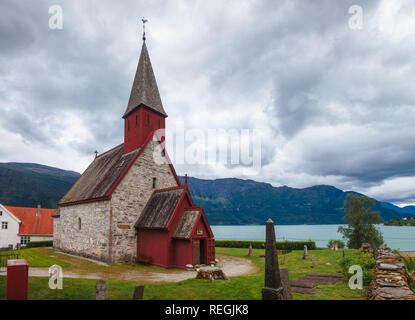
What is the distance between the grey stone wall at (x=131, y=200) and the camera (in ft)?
66.5

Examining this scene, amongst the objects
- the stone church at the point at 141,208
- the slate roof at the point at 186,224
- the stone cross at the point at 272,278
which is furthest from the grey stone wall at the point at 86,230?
the stone cross at the point at 272,278

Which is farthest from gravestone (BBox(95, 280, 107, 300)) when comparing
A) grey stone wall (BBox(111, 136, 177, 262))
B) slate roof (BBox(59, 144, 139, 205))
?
slate roof (BBox(59, 144, 139, 205))

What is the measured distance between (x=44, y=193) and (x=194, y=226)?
170m

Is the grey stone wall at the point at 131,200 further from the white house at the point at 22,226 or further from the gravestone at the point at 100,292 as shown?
the white house at the point at 22,226

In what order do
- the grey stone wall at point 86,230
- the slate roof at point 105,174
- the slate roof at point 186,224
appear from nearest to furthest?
the slate roof at point 186,224, the grey stone wall at point 86,230, the slate roof at point 105,174

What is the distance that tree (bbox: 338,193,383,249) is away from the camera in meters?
36.2

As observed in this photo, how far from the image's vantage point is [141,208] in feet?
72.5

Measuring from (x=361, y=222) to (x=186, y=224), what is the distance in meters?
30.9

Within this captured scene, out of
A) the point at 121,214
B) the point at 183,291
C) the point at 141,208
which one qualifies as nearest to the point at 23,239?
the point at 121,214

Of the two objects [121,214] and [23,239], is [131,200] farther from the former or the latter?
[23,239]

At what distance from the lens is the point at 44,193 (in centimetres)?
15475

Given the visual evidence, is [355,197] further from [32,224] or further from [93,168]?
[32,224]
